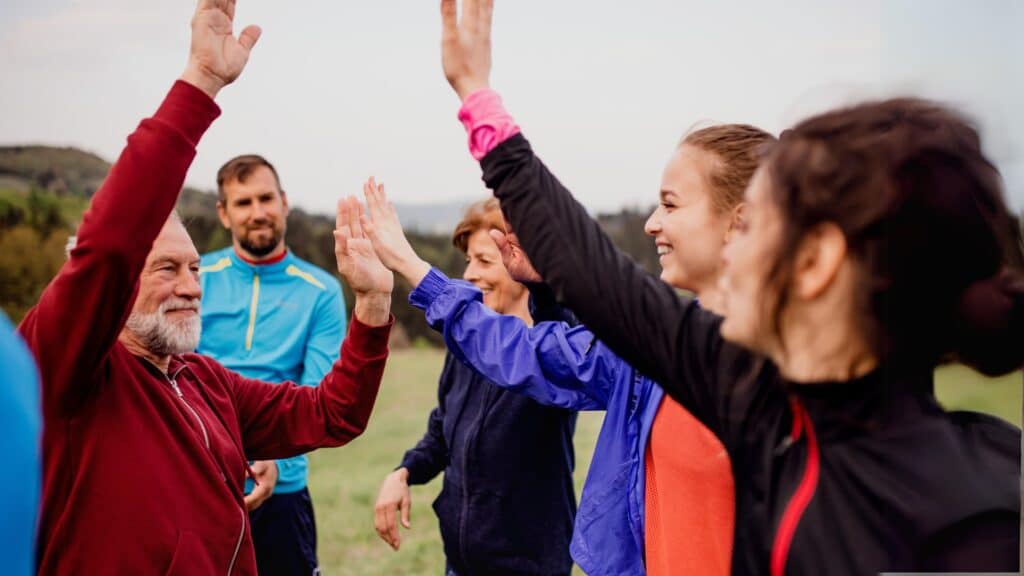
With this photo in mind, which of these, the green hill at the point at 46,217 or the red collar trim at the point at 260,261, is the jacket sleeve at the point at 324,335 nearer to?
the red collar trim at the point at 260,261

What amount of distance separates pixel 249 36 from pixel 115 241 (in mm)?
632

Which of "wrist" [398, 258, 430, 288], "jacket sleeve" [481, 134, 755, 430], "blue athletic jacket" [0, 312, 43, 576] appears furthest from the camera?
"wrist" [398, 258, 430, 288]

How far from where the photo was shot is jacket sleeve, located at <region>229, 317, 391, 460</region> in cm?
262

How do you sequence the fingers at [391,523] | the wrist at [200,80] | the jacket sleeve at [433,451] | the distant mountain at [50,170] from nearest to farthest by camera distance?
the wrist at [200,80] < the fingers at [391,523] < the jacket sleeve at [433,451] < the distant mountain at [50,170]

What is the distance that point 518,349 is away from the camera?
2.38 metres

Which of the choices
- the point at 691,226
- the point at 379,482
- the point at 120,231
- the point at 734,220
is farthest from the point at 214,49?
the point at 379,482

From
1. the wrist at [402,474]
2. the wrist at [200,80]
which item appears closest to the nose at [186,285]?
the wrist at [200,80]

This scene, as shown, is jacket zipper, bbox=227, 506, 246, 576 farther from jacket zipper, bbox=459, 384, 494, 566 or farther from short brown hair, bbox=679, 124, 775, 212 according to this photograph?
short brown hair, bbox=679, 124, 775, 212

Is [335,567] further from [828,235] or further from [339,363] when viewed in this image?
[828,235]

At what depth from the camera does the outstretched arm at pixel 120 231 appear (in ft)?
5.61

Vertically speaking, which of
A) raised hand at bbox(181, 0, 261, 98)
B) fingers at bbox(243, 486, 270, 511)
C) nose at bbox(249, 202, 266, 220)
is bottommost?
fingers at bbox(243, 486, 270, 511)

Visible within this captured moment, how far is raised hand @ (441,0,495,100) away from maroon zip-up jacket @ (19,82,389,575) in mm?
604

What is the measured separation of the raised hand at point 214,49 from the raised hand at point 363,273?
2.45 ft

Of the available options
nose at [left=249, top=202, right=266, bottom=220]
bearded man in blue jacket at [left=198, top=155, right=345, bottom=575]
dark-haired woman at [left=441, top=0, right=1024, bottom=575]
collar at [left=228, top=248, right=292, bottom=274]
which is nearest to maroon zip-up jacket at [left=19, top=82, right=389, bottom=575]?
dark-haired woman at [left=441, top=0, right=1024, bottom=575]
